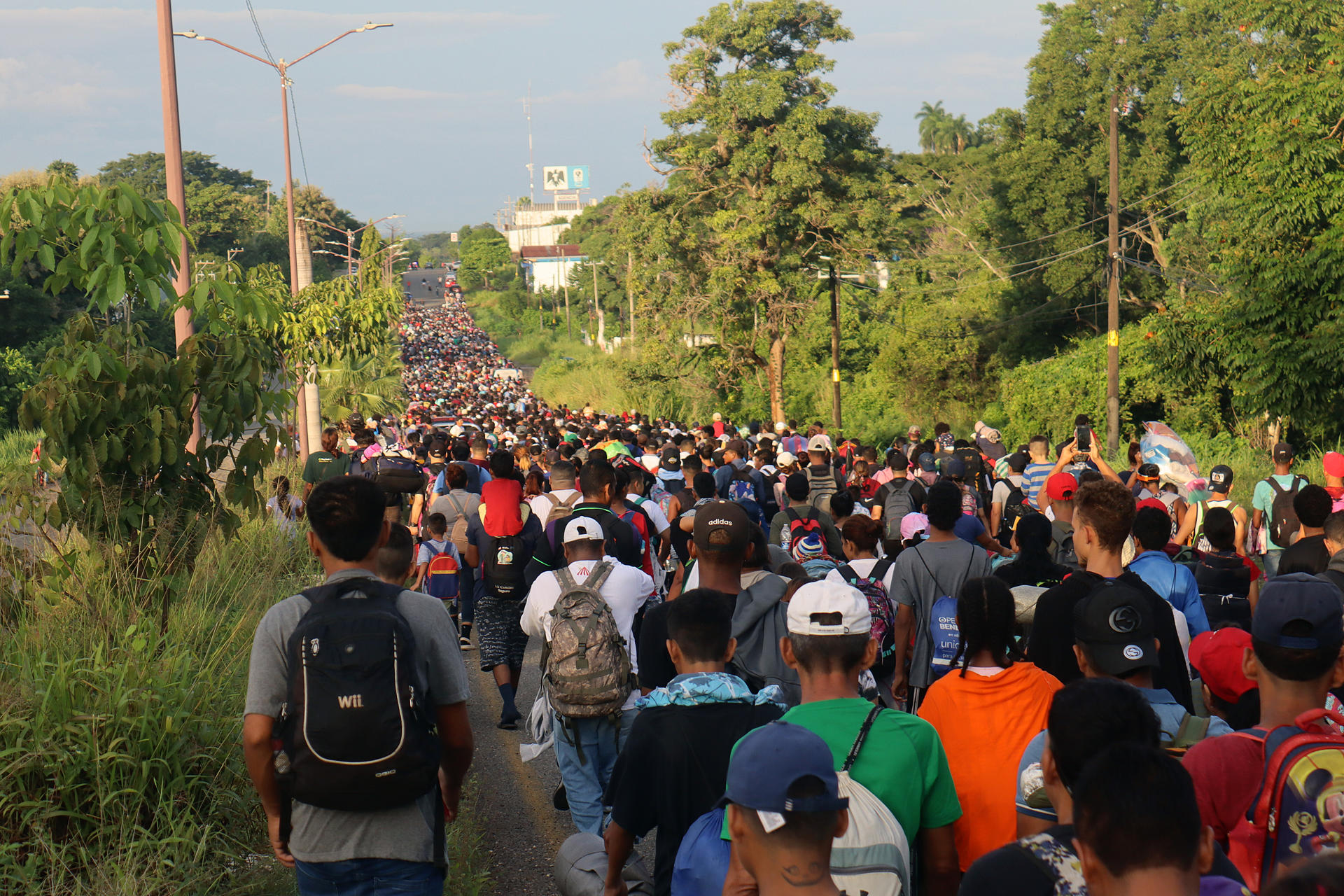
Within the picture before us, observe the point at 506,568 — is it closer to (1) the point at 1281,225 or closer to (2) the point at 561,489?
(2) the point at 561,489

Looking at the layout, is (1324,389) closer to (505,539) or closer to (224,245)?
(505,539)

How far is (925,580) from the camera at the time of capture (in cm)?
595

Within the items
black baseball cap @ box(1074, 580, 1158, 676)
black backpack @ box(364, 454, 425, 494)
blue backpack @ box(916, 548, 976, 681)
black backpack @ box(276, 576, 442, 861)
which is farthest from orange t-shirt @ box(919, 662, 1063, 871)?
black backpack @ box(364, 454, 425, 494)

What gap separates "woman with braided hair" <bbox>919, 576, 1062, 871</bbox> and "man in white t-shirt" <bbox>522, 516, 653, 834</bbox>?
1.67 meters

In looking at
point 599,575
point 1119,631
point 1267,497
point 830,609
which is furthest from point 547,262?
point 830,609

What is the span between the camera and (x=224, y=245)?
7406 cm

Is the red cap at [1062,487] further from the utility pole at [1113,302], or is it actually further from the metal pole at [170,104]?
the utility pole at [1113,302]

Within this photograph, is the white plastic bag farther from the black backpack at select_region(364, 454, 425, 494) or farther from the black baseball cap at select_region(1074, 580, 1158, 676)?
the black baseball cap at select_region(1074, 580, 1158, 676)

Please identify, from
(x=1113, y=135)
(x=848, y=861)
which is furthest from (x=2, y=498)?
(x=1113, y=135)

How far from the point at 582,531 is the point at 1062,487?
3359mm

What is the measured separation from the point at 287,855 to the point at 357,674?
27.3 inches

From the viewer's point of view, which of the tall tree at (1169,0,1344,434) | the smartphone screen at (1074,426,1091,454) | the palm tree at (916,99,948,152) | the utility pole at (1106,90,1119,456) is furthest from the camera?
the palm tree at (916,99,948,152)

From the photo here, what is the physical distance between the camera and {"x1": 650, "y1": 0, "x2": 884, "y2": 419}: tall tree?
115 feet

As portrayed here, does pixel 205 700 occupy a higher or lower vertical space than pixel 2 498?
lower
